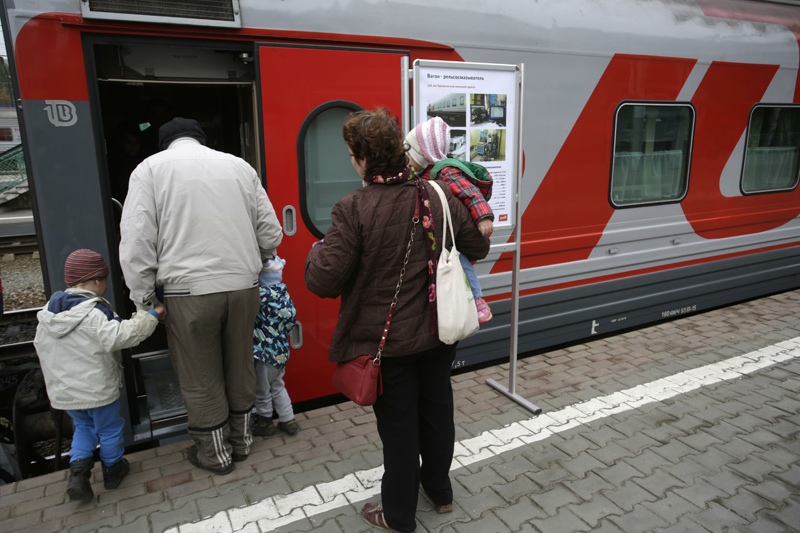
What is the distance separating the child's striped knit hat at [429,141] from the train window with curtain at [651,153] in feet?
7.96

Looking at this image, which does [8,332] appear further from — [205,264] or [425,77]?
[425,77]

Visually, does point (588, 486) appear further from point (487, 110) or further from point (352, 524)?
point (487, 110)

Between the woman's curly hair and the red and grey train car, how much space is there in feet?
3.80

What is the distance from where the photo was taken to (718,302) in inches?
222

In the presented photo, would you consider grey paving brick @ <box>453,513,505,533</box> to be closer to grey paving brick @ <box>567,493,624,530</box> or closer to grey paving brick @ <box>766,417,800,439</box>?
grey paving brick @ <box>567,493,624,530</box>

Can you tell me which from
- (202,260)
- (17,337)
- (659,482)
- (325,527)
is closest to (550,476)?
(659,482)

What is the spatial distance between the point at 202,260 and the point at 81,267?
1.78 ft

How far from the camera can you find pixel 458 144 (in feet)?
11.0

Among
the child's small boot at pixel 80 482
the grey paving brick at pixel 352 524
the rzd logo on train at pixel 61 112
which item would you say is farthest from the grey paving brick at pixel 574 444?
the rzd logo on train at pixel 61 112

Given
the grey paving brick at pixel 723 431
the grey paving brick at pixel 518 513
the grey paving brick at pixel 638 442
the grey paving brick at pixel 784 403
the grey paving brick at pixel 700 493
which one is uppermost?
the grey paving brick at pixel 784 403

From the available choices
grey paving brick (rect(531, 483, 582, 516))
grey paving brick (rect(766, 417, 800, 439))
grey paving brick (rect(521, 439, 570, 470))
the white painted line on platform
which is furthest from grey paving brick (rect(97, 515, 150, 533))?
grey paving brick (rect(766, 417, 800, 439))

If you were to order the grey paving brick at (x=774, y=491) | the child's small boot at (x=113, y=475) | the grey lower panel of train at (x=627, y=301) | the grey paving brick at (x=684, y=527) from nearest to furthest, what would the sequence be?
the grey paving brick at (x=684, y=527), the grey paving brick at (x=774, y=491), the child's small boot at (x=113, y=475), the grey lower panel of train at (x=627, y=301)

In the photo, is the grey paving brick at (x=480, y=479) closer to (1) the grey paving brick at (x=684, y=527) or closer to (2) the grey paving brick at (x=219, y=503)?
(1) the grey paving brick at (x=684, y=527)

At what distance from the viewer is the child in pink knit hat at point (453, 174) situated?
2531mm
